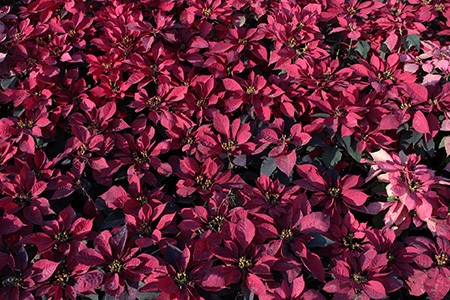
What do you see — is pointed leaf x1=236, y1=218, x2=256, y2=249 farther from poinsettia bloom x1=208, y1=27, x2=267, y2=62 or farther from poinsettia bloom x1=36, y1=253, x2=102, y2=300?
poinsettia bloom x1=208, y1=27, x2=267, y2=62

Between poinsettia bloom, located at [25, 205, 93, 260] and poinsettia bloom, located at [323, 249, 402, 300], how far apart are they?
1.86 ft

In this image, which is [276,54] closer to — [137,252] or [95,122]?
[95,122]

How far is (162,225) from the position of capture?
1182 mm

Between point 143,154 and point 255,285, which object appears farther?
point 143,154

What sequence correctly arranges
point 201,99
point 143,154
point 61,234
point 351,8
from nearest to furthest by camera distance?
point 61,234 → point 143,154 → point 201,99 → point 351,8

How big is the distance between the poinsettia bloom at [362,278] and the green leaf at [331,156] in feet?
1.04

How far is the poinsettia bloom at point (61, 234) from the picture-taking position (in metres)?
1.11

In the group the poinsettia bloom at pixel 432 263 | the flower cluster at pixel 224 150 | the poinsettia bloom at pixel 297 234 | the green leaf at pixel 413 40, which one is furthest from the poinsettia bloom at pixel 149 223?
the green leaf at pixel 413 40

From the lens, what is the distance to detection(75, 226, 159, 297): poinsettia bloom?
1.04 m

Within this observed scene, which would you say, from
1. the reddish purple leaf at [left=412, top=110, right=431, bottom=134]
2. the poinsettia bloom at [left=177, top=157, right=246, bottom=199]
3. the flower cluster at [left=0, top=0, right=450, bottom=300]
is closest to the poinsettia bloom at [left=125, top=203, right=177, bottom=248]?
the flower cluster at [left=0, top=0, right=450, bottom=300]

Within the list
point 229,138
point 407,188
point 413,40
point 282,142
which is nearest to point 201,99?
point 229,138

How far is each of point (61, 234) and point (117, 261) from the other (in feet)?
0.55

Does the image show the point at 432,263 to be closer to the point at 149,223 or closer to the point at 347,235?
the point at 347,235

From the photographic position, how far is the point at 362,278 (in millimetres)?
1098
